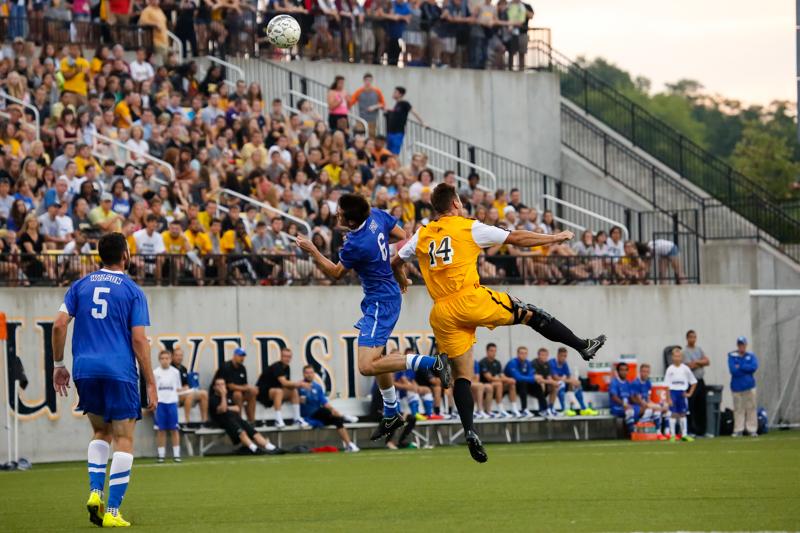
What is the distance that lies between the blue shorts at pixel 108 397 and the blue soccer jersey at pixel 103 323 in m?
0.05

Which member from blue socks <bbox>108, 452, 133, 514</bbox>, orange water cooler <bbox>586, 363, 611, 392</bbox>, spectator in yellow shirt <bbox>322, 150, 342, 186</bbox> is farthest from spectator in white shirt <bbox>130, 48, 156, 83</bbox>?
blue socks <bbox>108, 452, 133, 514</bbox>

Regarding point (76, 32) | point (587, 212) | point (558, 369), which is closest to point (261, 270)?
point (558, 369)

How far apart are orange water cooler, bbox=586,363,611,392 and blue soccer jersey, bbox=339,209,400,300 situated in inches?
565

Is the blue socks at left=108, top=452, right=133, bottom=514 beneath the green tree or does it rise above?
beneath

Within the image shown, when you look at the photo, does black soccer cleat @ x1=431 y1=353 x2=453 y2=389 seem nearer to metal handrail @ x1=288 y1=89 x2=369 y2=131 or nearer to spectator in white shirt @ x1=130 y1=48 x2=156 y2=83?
spectator in white shirt @ x1=130 y1=48 x2=156 y2=83

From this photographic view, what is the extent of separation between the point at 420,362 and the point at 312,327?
11634 mm

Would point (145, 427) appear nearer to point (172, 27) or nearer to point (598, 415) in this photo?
point (598, 415)

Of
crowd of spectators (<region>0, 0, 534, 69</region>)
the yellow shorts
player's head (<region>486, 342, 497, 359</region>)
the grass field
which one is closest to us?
the grass field

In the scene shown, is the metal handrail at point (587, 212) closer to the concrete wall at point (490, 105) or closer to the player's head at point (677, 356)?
the concrete wall at point (490, 105)

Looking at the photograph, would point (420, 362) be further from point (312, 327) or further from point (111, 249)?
point (312, 327)

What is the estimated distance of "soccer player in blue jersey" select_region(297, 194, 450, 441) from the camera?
14016 mm

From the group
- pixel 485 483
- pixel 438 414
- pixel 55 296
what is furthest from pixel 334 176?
pixel 485 483

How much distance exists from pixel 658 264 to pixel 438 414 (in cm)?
645

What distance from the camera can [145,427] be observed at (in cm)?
2389
